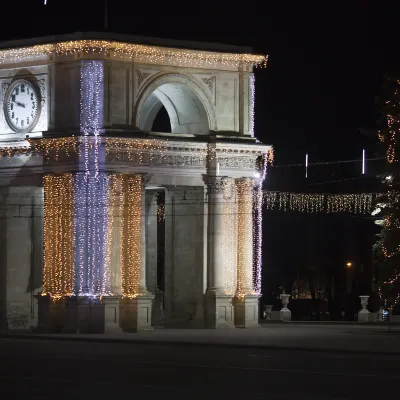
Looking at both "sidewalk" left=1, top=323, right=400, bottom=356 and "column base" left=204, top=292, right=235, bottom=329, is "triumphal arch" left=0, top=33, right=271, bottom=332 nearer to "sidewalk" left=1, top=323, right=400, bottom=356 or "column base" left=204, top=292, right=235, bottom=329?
"column base" left=204, top=292, right=235, bottom=329

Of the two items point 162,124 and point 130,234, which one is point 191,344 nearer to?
point 130,234

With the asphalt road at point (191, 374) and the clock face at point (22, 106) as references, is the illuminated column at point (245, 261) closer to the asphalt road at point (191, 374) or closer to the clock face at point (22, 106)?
the clock face at point (22, 106)

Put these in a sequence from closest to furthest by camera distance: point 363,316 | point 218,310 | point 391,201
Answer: point 391,201 → point 218,310 → point 363,316

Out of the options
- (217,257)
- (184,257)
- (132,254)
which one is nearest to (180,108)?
(184,257)

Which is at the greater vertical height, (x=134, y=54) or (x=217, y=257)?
(x=134, y=54)

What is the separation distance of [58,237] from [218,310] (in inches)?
299

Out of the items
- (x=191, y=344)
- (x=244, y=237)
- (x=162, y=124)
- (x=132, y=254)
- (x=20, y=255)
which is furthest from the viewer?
(x=162, y=124)

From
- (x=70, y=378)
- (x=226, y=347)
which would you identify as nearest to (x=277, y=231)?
(x=226, y=347)

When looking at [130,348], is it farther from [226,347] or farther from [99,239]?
[99,239]

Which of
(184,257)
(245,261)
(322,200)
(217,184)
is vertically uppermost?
(217,184)

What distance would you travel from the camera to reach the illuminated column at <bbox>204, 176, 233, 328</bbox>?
63.7m

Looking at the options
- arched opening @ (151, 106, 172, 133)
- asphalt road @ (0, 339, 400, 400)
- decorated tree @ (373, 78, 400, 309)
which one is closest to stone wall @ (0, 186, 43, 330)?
decorated tree @ (373, 78, 400, 309)

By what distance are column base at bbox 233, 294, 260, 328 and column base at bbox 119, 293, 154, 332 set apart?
454 centimetres

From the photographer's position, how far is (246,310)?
64.4m
